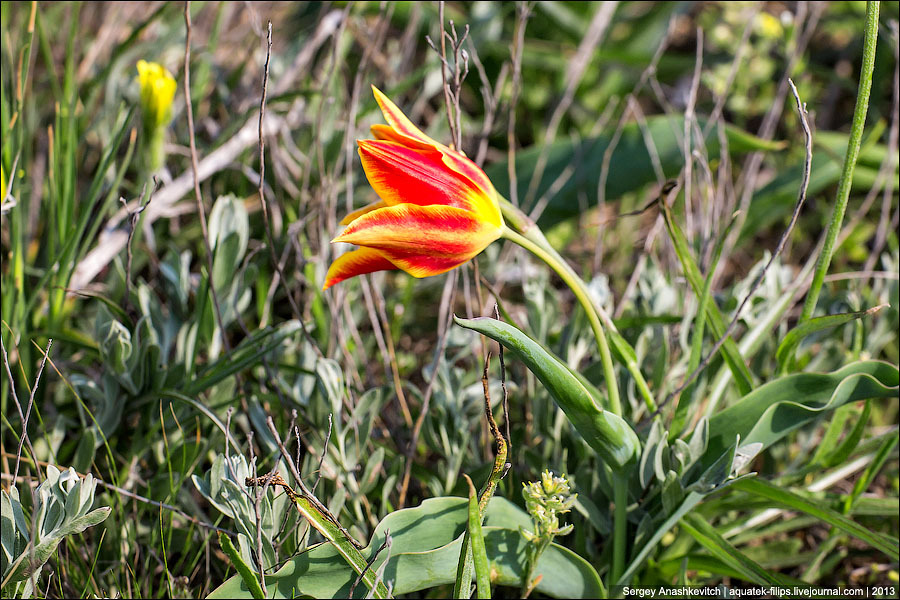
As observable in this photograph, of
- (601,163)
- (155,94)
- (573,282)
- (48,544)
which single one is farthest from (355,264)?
(601,163)

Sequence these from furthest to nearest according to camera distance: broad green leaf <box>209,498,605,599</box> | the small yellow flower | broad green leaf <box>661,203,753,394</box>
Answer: the small yellow flower → broad green leaf <box>661,203,753,394</box> → broad green leaf <box>209,498,605,599</box>

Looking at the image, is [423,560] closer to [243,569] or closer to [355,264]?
[243,569]

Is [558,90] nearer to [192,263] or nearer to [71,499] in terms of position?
[192,263]

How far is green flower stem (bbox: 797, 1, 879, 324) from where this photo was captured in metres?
0.73

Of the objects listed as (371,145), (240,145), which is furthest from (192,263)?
(371,145)

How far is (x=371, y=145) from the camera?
2.27 ft

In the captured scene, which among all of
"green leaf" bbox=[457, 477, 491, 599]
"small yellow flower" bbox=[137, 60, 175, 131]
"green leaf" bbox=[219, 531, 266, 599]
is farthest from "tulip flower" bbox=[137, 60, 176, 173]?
"green leaf" bbox=[457, 477, 491, 599]

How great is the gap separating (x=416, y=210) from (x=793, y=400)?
1.65 ft

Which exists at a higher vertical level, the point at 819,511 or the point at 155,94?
the point at 155,94

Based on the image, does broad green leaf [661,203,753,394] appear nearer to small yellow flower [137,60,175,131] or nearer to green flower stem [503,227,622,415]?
green flower stem [503,227,622,415]

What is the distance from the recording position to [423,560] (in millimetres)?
794

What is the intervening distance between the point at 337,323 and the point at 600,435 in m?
0.46

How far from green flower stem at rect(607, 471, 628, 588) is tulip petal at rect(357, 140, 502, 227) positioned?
357 mm

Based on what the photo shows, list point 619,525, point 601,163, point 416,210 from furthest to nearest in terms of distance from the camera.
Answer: point 601,163 < point 619,525 < point 416,210
